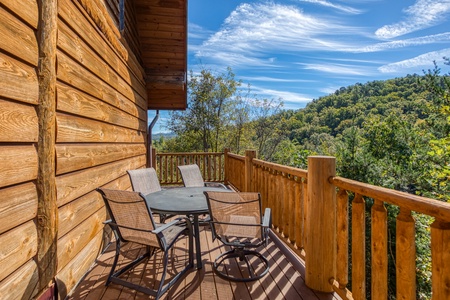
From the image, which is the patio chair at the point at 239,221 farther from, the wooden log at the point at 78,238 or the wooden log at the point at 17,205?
the wooden log at the point at 17,205

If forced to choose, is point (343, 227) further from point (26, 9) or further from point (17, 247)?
point (26, 9)

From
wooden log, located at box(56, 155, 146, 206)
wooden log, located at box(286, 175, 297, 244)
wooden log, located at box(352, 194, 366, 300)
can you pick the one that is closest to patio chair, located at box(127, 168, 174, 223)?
wooden log, located at box(56, 155, 146, 206)

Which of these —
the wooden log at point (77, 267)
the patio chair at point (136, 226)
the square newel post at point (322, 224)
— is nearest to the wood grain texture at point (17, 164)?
the patio chair at point (136, 226)

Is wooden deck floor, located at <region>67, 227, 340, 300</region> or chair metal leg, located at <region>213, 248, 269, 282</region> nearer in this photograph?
wooden deck floor, located at <region>67, 227, 340, 300</region>

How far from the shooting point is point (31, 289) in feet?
5.00

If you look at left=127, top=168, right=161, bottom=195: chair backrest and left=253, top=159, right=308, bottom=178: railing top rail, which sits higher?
left=253, top=159, right=308, bottom=178: railing top rail

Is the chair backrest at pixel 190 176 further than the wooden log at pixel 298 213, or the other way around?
the chair backrest at pixel 190 176

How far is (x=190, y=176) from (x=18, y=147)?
3.19 meters

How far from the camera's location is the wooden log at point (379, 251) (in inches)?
59.4

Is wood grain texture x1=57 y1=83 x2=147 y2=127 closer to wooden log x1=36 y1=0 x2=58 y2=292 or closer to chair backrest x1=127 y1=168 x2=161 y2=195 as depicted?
wooden log x1=36 y1=0 x2=58 y2=292

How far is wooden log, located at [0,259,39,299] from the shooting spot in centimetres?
131

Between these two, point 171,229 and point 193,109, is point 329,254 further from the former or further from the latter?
point 193,109

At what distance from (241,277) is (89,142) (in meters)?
1.98

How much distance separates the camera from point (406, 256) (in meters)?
1.33
